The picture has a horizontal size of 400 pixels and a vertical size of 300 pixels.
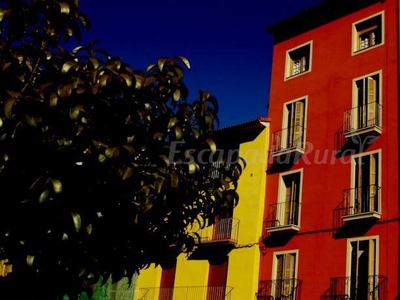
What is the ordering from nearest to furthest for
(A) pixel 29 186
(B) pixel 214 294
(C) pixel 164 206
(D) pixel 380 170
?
(A) pixel 29 186 < (C) pixel 164 206 < (D) pixel 380 170 < (B) pixel 214 294

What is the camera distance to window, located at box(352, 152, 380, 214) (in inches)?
830

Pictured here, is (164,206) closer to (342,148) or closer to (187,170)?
(187,170)

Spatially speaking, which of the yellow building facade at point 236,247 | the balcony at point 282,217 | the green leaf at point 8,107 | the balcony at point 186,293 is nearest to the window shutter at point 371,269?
the balcony at point 282,217

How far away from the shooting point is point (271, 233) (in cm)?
2434

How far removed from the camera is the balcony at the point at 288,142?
80.2 feet

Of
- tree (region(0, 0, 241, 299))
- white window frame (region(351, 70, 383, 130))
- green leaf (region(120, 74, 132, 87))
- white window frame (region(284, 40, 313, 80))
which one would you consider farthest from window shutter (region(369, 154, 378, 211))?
green leaf (region(120, 74, 132, 87))

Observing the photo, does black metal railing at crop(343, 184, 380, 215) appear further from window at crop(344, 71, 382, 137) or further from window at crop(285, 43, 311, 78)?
window at crop(285, 43, 311, 78)

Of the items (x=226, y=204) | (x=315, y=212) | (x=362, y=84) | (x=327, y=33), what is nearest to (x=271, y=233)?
(x=315, y=212)

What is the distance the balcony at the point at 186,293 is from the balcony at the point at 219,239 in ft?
4.80

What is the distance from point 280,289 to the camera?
23016 millimetres

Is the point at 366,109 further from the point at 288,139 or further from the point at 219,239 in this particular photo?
the point at 219,239

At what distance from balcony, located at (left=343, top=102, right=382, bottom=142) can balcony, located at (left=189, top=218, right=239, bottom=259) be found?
6494 mm

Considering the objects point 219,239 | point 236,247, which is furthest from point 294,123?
point 219,239

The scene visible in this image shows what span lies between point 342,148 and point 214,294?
833cm
